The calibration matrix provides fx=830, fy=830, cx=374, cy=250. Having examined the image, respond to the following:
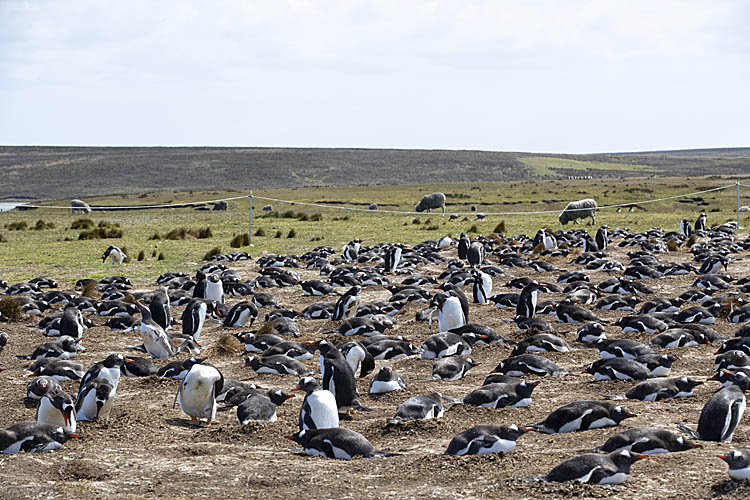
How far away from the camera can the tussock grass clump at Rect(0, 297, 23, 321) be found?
1398 centimetres

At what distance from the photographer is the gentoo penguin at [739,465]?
16.8ft

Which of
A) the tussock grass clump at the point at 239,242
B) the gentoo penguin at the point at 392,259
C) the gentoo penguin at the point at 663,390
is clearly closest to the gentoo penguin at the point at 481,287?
the gentoo penguin at the point at 392,259

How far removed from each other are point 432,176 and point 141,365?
122 meters

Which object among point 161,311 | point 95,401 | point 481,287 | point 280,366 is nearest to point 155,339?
point 161,311

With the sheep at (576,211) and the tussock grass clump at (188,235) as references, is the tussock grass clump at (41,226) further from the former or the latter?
the sheep at (576,211)

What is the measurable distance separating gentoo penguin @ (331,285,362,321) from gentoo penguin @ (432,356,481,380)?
392cm

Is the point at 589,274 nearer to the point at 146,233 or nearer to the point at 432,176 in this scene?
the point at 146,233

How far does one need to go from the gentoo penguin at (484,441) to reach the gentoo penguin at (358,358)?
3319mm

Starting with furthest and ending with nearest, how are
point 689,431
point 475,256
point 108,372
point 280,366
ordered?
point 475,256, point 280,366, point 108,372, point 689,431

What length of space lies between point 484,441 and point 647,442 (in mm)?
1159

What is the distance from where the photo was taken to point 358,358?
9.52 m

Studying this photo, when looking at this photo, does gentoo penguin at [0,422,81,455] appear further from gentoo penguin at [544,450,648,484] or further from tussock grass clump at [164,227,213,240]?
tussock grass clump at [164,227,213,240]

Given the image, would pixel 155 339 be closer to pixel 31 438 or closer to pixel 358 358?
pixel 358 358

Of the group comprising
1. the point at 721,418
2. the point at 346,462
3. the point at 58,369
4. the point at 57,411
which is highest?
the point at 721,418
